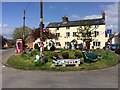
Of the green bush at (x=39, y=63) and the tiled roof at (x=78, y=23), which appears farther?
the tiled roof at (x=78, y=23)

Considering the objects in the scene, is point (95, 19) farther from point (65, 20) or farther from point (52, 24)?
point (52, 24)

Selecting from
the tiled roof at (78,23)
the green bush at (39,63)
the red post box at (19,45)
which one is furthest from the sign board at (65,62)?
the tiled roof at (78,23)

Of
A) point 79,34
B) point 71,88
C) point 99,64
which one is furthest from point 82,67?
point 79,34

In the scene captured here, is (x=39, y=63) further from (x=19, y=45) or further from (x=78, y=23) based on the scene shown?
(x=78, y=23)

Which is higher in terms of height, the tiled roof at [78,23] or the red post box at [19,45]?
the tiled roof at [78,23]

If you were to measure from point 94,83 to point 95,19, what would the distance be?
47.2 meters

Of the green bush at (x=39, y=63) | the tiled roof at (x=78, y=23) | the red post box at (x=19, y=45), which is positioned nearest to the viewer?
the green bush at (x=39, y=63)

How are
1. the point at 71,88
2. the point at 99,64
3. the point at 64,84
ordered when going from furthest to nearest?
1. the point at 99,64
2. the point at 64,84
3. the point at 71,88

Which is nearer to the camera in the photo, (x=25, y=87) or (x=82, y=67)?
(x=25, y=87)

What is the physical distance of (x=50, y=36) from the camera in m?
59.5

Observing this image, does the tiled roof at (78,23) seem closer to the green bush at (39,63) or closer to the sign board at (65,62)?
the sign board at (65,62)

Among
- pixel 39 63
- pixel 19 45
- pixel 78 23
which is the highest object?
pixel 78 23

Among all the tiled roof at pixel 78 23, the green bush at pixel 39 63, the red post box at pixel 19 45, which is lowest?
the green bush at pixel 39 63

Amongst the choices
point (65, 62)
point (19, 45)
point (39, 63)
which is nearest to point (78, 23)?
point (19, 45)
